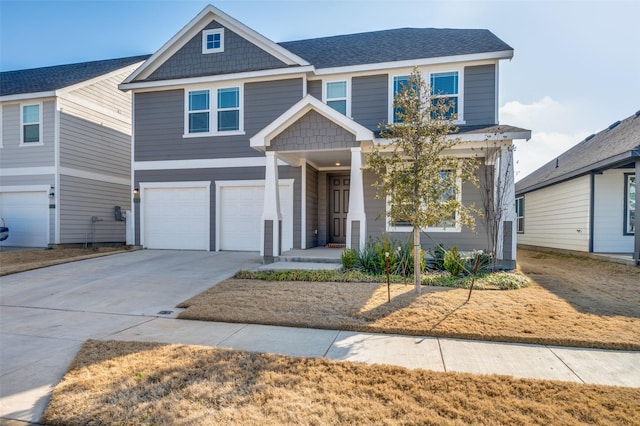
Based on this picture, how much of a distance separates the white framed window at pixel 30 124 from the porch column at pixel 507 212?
15.2 m

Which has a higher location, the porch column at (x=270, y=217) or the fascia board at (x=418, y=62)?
the fascia board at (x=418, y=62)

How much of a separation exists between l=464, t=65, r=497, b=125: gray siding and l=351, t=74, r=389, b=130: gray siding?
233cm

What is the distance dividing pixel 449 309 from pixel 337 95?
26.5 feet

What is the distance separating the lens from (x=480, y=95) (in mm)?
10492

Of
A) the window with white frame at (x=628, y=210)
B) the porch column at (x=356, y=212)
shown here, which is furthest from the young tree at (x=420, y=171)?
the window with white frame at (x=628, y=210)

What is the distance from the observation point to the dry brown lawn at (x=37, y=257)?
928 centimetres

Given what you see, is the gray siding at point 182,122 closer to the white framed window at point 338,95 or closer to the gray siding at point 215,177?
the gray siding at point 215,177

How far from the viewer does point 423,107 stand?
662cm

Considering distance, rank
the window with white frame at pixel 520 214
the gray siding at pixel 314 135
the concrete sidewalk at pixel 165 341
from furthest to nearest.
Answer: the window with white frame at pixel 520 214 → the gray siding at pixel 314 135 → the concrete sidewalk at pixel 165 341

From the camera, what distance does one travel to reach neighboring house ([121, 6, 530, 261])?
419 inches

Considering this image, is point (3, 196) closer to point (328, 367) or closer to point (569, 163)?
point (328, 367)

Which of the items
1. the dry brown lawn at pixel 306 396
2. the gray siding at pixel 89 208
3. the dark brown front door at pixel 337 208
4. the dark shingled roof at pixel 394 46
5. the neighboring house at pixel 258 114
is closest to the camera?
the dry brown lawn at pixel 306 396

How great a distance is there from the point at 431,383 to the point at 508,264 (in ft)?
20.6

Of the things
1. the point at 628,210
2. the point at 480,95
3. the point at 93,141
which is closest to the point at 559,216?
the point at 628,210
